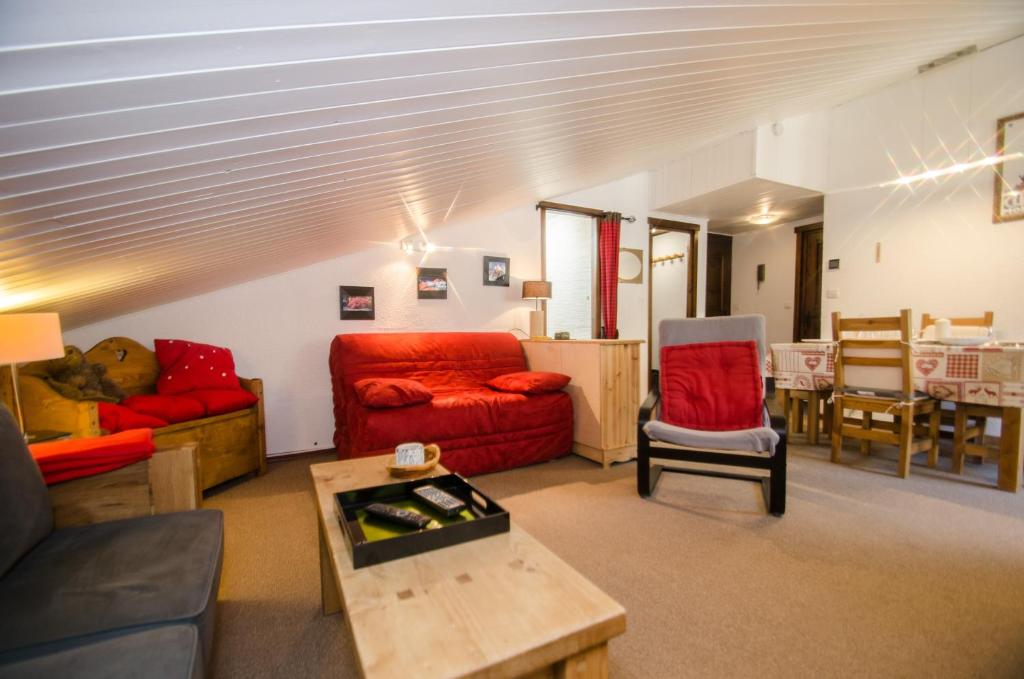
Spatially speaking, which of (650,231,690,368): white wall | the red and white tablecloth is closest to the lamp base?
the red and white tablecloth

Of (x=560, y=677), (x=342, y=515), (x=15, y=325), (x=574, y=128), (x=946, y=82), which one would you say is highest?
(x=946, y=82)

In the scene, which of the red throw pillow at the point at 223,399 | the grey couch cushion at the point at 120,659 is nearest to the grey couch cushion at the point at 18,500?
the grey couch cushion at the point at 120,659

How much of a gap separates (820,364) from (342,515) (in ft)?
11.4

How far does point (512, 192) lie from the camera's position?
3.49 meters

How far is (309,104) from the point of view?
1122 mm

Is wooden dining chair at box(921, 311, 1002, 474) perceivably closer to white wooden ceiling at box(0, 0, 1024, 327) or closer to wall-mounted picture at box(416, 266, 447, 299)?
white wooden ceiling at box(0, 0, 1024, 327)

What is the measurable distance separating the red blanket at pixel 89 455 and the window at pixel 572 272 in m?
3.95

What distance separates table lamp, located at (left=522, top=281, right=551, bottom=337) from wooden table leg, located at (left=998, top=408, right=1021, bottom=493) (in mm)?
3208

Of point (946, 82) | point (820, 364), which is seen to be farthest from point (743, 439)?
point (946, 82)

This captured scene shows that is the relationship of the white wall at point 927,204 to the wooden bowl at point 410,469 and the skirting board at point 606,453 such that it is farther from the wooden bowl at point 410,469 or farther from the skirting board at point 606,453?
the wooden bowl at point 410,469

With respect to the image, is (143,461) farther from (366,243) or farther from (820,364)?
(820,364)

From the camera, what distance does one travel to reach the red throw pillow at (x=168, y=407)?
7.93 feet

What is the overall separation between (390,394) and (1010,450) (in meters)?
3.77

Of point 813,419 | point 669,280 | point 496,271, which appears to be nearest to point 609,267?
point 496,271
